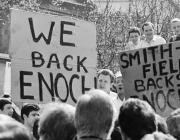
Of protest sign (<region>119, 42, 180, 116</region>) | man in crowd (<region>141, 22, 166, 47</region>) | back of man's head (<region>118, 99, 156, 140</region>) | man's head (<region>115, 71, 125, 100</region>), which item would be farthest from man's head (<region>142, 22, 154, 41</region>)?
back of man's head (<region>118, 99, 156, 140</region>)

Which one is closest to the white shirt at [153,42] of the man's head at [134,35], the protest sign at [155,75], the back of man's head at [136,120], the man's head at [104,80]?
the man's head at [134,35]

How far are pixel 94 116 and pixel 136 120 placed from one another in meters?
0.25

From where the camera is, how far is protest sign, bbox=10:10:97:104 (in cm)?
507

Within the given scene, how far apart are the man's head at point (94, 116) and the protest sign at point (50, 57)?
228cm

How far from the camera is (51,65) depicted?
5336mm

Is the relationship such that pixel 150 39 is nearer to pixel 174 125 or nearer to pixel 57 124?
pixel 174 125

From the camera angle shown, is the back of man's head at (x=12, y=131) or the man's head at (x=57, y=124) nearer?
the back of man's head at (x=12, y=131)

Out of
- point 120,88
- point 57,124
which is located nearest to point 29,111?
point 120,88

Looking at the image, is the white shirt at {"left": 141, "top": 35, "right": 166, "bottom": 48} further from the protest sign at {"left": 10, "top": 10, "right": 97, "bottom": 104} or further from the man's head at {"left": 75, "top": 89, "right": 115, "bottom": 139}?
the man's head at {"left": 75, "top": 89, "right": 115, "bottom": 139}

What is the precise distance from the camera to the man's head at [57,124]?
2729mm

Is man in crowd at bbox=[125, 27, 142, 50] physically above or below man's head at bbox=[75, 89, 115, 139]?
above

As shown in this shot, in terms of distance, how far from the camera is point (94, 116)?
9.02 ft

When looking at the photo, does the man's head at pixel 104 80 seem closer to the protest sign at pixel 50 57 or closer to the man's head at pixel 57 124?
the protest sign at pixel 50 57

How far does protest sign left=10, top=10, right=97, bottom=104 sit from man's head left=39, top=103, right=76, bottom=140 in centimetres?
219
